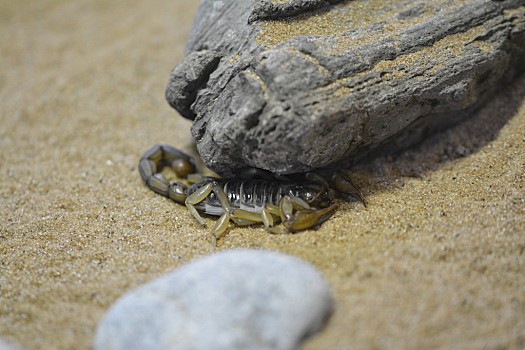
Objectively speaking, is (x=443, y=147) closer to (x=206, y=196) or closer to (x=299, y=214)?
(x=299, y=214)

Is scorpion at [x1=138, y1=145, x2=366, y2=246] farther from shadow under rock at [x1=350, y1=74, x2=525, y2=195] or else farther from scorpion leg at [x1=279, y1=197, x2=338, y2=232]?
shadow under rock at [x1=350, y1=74, x2=525, y2=195]

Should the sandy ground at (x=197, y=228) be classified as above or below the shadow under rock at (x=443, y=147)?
above

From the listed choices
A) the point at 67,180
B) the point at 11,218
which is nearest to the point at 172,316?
the point at 11,218

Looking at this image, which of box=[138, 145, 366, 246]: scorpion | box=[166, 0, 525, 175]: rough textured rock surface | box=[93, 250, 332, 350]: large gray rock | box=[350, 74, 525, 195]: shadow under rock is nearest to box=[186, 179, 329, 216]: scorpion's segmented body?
box=[138, 145, 366, 246]: scorpion

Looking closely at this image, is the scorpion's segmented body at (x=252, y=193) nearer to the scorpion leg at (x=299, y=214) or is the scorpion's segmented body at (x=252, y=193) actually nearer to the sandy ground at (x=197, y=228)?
the scorpion leg at (x=299, y=214)

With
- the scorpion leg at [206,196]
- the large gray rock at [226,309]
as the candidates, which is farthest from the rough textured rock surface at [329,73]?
the large gray rock at [226,309]

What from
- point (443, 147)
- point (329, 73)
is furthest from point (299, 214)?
point (443, 147)

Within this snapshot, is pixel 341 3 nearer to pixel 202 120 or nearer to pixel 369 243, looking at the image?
pixel 202 120
